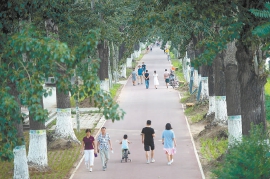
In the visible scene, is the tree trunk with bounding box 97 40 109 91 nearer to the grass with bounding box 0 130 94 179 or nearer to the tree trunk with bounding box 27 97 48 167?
the grass with bounding box 0 130 94 179

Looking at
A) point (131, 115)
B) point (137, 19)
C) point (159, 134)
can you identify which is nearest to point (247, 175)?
point (137, 19)

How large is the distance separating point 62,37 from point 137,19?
6616mm

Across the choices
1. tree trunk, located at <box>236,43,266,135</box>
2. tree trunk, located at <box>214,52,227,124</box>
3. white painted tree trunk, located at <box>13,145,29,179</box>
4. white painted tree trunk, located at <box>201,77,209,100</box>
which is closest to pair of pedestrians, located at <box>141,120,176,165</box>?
tree trunk, located at <box>236,43,266,135</box>

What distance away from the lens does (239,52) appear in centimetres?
1493

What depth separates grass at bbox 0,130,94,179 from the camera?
18531 mm

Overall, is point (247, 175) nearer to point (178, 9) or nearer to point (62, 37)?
point (178, 9)

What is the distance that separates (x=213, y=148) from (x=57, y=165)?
17.1 ft

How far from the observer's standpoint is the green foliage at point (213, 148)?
2077 cm

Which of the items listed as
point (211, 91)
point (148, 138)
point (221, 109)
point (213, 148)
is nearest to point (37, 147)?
point (148, 138)

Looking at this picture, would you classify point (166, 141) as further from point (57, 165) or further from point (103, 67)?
point (103, 67)

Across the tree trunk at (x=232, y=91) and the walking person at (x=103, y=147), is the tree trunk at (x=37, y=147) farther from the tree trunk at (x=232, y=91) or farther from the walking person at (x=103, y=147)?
the tree trunk at (x=232, y=91)

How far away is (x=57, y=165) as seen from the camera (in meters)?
20.0

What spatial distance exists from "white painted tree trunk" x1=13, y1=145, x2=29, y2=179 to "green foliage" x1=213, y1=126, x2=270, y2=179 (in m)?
5.35

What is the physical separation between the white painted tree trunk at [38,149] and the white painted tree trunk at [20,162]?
8.60ft
